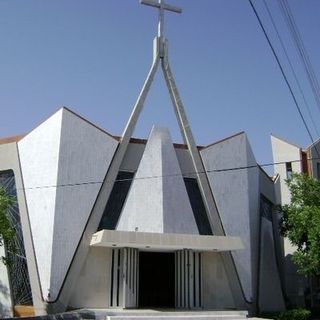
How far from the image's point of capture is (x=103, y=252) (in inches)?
941

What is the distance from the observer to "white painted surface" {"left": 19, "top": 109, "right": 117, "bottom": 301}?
2250 centimetres

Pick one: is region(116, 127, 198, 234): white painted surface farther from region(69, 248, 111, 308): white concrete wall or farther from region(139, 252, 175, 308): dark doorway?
region(139, 252, 175, 308): dark doorway

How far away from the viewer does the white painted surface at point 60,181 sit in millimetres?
22500

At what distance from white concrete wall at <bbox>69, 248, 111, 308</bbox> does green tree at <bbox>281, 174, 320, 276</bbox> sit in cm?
907

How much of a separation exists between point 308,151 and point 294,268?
27.0 feet

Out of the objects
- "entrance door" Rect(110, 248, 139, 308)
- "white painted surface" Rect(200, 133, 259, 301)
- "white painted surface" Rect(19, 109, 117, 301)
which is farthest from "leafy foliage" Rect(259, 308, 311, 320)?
"white painted surface" Rect(19, 109, 117, 301)

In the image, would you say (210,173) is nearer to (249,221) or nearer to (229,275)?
(249,221)

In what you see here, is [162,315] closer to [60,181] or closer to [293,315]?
[293,315]

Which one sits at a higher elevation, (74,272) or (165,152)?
(165,152)

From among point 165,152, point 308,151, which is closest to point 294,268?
point 308,151

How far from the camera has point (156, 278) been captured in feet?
87.5

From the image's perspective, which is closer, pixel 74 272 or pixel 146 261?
pixel 74 272

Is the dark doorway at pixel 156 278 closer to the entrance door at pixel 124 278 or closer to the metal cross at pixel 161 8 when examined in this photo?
the entrance door at pixel 124 278

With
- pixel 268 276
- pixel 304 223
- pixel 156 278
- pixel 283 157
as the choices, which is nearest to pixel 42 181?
pixel 156 278
